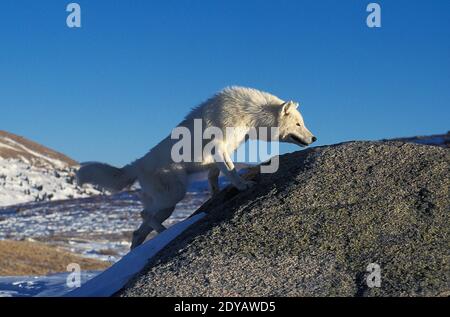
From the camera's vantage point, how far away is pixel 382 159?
8500mm

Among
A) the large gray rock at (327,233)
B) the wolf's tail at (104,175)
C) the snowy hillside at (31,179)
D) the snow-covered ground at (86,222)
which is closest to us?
the large gray rock at (327,233)

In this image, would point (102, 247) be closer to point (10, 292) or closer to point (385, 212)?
point (10, 292)

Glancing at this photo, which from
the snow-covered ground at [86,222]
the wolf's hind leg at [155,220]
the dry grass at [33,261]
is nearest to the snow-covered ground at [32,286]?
the snow-covered ground at [86,222]

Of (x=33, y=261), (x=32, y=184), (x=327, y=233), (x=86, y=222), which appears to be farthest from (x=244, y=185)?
(x=32, y=184)

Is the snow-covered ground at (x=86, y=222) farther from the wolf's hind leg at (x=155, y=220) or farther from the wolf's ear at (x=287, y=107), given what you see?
the wolf's ear at (x=287, y=107)

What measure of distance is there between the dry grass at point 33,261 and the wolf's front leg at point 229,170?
435 inches

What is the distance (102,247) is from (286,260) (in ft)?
82.8

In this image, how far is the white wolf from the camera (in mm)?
9344

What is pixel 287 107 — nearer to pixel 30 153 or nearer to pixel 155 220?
pixel 155 220

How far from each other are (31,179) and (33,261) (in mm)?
54712

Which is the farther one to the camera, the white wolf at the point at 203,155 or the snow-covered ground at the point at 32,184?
the snow-covered ground at the point at 32,184

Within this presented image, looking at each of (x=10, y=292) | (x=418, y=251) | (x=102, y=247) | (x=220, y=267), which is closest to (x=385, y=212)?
(x=418, y=251)

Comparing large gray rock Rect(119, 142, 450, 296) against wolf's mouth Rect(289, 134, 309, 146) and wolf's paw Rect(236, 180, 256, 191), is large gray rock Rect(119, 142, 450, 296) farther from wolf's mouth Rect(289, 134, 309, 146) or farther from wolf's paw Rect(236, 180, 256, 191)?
wolf's mouth Rect(289, 134, 309, 146)

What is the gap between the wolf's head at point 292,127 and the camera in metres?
9.72
